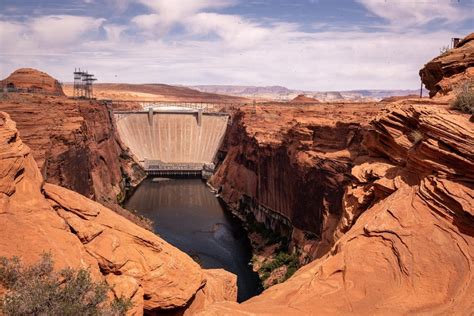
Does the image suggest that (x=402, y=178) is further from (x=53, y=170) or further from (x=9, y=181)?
(x=53, y=170)

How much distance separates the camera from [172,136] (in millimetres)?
89438

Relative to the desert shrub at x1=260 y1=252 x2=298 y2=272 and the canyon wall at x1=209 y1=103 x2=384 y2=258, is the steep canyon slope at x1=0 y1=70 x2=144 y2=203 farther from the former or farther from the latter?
the desert shrub at x1=260 y1=252 x2=298 y2=272

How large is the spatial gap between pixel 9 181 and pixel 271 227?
38.9 metres

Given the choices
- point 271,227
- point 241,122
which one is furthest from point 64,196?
point 241,122

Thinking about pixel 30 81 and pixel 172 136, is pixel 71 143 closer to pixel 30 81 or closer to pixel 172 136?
pixel 30 81

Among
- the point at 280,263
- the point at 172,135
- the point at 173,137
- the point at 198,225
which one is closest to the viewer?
the point at 280,263

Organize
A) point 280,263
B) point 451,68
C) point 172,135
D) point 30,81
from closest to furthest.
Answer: point 451,68
point 280,263
point 30,81
point 172,135

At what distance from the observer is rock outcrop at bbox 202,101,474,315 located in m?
10.4

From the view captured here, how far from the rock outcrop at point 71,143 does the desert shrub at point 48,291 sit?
26783 mm

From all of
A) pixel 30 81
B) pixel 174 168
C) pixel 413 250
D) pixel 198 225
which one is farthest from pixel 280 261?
pixel 30 81

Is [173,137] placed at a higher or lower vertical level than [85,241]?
lower

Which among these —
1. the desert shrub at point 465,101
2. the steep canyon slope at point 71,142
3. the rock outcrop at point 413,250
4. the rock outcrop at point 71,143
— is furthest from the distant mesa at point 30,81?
the desert shrub at point 465,101

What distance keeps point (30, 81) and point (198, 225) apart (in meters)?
47.3

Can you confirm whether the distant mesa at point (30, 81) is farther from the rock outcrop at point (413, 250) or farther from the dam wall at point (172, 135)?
the rock outcrop at point (413, 250)
